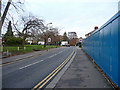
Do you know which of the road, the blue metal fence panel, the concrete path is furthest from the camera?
the road

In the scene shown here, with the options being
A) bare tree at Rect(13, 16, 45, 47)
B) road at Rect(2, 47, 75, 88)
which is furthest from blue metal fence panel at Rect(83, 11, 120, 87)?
bare tree at Rect(13, 16, 45, 47)

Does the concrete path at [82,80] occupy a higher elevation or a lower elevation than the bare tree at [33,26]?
lower

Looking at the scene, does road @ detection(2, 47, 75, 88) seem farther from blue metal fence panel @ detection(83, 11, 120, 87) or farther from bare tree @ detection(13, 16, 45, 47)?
bare tree @ detection(13, 16, 45, 47)

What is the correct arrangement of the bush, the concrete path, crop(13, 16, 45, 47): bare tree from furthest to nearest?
the bush → crop(13, 16, 45, 47): bare tree → the concrete path

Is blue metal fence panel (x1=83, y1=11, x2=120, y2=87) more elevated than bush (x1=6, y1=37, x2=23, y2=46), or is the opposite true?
bush (x1=6, y1=37, x2=23, y2=46)

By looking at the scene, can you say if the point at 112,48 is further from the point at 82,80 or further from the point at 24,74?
the point at 24,74

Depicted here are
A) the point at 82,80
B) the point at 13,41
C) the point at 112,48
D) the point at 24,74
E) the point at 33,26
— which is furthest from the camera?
the point at 13,41

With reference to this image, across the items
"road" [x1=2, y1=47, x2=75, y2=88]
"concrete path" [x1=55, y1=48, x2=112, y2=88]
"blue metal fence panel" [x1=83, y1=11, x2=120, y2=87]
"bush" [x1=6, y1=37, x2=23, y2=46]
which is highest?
"bush" [x1=6, y1=37, x2=23, y2=46]

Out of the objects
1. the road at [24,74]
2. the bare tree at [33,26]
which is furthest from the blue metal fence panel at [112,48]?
the bare tree at [33,26]

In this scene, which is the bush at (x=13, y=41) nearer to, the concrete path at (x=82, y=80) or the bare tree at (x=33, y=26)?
the bare tree at (x=33, y=26)

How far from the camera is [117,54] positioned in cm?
425

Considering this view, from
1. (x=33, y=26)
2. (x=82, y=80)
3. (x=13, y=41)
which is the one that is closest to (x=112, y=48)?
(x=82, y=80)

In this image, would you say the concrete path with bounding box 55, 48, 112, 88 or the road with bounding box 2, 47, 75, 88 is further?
the road with bounding box 2, 47, 75, 88

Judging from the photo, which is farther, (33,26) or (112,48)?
(33,26)
